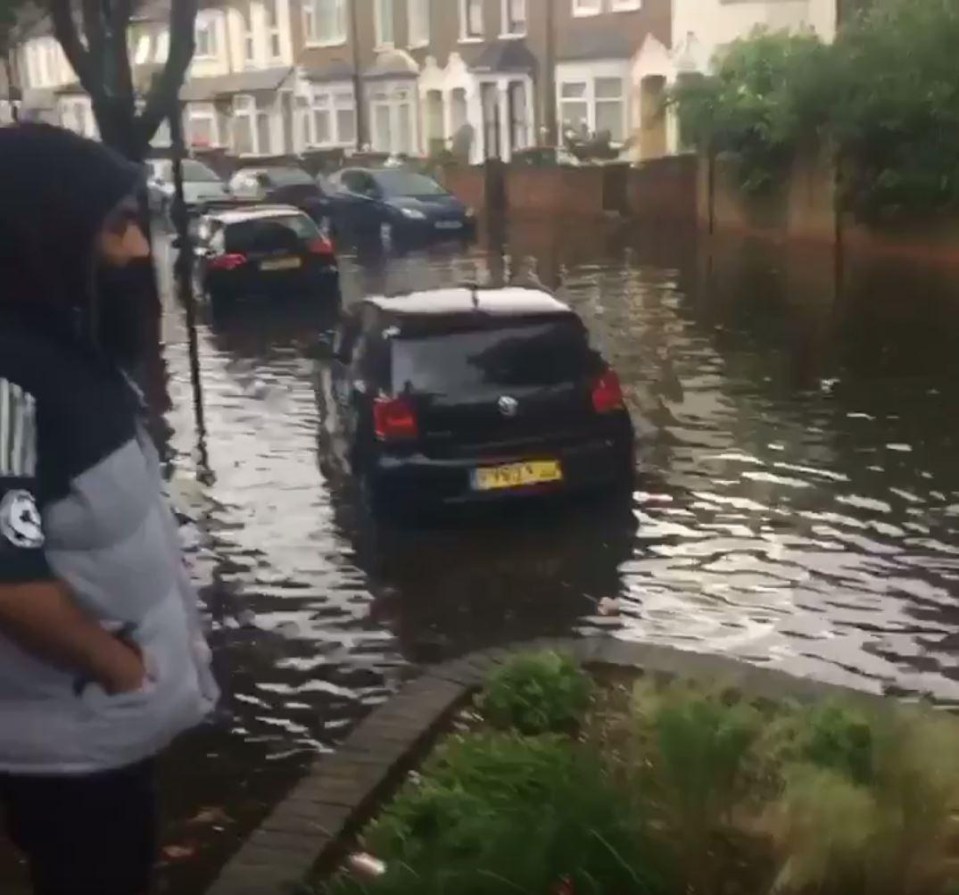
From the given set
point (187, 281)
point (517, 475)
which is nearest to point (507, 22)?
point (187, 281)

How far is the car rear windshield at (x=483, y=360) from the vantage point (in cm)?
886

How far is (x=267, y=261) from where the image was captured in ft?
64.5

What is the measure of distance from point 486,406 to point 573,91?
1167 inches

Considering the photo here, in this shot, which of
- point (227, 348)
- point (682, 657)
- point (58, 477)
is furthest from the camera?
point (227, 348)

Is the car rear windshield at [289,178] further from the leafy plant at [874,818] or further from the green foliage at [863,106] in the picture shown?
the leafy plant at [874,818]

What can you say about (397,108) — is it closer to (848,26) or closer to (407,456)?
(848,26)

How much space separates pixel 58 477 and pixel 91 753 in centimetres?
53

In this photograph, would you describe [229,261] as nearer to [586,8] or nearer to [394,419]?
[394,419]

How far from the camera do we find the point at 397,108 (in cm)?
4703

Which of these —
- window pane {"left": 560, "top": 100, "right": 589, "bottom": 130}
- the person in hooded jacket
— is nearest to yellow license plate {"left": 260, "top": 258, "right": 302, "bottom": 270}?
the person in hooded jacket

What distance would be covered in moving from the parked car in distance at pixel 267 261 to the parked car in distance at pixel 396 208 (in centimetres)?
808

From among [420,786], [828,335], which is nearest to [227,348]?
[828,335]

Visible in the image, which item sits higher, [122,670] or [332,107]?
[332,107]

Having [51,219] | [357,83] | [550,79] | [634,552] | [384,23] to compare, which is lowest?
[634,552]
